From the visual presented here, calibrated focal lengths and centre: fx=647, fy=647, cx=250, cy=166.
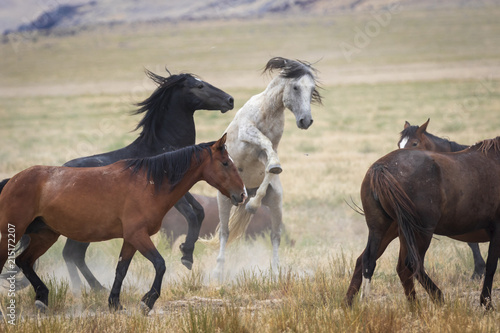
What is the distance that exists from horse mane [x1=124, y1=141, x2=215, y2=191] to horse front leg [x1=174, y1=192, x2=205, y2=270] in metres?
1.65

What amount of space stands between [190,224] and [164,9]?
149670 millimetres

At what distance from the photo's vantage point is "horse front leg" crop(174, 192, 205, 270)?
7340mm

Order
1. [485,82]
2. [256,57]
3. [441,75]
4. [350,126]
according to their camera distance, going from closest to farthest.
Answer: [350,126] → [485,82] → [441,75] → [256,57]

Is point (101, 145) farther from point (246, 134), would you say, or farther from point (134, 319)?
point (134, 319)

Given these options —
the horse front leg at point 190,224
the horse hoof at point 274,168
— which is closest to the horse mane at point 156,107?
the horse front leg at point 190,224

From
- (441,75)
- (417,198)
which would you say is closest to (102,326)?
(417,198)

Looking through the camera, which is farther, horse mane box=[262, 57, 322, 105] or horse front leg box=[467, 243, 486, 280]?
horse mane box=[262, 57, 322, 105]

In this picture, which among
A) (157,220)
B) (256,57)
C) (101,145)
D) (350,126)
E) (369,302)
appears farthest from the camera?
(256,57)

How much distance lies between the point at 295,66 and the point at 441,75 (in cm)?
4427

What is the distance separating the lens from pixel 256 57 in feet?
268

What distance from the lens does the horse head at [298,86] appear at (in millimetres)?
7336

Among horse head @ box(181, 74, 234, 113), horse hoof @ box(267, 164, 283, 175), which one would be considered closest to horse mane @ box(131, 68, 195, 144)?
horse head @ box(181, 74, 234, 113)

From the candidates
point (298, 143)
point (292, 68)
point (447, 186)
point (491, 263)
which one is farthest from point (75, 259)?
point (298, 143)

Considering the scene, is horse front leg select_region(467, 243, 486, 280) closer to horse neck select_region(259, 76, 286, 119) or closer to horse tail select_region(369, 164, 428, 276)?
horse tail select_region(369, 164, 428, 276)
